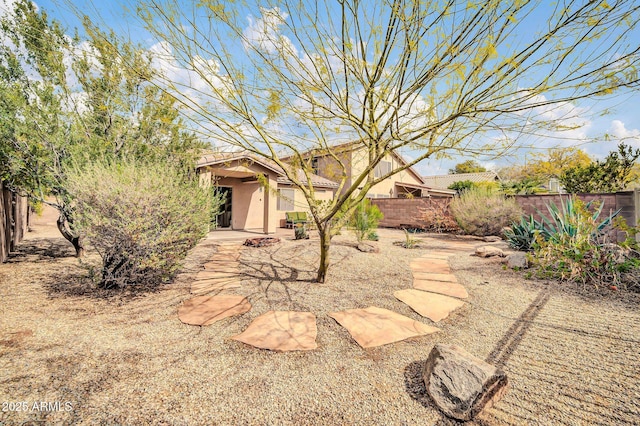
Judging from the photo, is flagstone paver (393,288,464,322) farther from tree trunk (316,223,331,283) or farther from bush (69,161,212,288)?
bush (69,161,212,288)

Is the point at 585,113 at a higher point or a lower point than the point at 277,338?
higher

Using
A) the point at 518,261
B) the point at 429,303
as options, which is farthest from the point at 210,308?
the point at 518,261

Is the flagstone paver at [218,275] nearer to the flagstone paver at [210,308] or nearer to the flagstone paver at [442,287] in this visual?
the flagstone paver at [210,308]

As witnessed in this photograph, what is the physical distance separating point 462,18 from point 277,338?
3375 millimetres

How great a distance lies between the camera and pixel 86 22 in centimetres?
294

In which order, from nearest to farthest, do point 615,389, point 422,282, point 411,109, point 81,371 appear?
point 615,389, point 81,371, point 411,109, point 422,282

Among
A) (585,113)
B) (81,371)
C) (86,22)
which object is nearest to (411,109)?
(585,113)

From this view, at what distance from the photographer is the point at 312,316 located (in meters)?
3.12

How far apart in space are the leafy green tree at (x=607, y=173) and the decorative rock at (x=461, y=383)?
14.1 metres

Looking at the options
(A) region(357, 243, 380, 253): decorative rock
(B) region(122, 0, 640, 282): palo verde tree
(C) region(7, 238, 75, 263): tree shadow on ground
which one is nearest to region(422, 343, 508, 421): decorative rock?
(B) region(122, 0, 640, 282): palo verde tree

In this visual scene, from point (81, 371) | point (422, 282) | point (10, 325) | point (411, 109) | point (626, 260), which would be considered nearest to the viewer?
point (81, 371)

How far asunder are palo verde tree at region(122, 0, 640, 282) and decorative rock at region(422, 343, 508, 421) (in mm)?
2041

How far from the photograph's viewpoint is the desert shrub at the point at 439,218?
1210 cm

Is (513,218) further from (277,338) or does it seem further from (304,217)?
(277,338)
